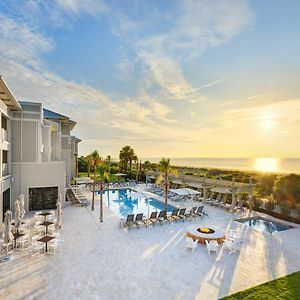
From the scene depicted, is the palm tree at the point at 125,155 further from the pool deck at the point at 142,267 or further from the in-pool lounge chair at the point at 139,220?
the pool deck at the point at 142,267

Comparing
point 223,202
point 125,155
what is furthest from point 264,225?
point 125,155

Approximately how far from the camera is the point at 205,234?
497 inches

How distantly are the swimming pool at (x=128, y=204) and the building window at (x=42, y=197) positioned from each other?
17.3 feet

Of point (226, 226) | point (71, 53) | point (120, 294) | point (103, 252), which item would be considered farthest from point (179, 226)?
point (71, 53)

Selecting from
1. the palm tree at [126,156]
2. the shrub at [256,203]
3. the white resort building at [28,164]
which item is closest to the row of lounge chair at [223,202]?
the shrub at [256,203]

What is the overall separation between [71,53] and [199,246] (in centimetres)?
1699

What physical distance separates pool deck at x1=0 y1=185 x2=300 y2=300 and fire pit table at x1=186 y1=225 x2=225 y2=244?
0.63m

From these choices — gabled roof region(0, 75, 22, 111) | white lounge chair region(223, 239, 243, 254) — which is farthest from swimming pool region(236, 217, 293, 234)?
→ gabled roof region(0, 75, 22, 111)

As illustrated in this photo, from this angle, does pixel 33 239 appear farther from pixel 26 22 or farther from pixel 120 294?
pixel 26 22

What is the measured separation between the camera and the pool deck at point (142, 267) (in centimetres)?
782

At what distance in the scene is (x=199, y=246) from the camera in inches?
469

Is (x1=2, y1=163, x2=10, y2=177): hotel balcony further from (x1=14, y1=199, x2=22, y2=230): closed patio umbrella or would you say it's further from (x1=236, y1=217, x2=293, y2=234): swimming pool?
(x1=236, y1=217, x2=293, y2=234): swimming pool

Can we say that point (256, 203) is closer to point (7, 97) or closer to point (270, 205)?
point (270, 205)

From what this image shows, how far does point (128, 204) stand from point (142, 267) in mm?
14792
